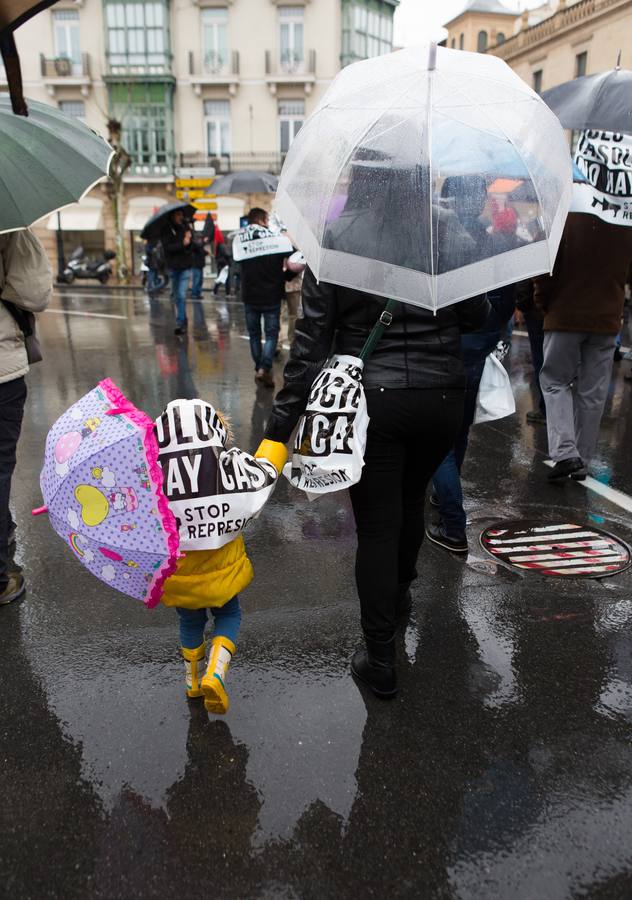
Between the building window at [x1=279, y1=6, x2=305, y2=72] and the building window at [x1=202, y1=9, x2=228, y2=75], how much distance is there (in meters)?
2.76

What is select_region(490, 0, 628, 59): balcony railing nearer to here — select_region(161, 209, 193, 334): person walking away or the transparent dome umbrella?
select_region(161, 209, 193, 334): person walking away

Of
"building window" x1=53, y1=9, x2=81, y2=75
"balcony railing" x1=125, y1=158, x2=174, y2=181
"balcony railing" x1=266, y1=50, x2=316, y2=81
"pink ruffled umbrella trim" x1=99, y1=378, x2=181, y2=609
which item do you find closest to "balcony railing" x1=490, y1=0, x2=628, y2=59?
"balcony railing" x1=266, y1=50, x2=316, y2=81

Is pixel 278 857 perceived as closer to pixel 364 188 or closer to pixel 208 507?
pixel 208 507

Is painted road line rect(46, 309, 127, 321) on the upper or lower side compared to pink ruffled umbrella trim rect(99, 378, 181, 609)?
lower

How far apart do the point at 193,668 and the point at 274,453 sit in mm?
903

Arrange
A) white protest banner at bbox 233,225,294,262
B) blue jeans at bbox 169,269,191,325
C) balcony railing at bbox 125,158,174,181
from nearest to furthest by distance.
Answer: white protest banner at bbox 233,225,294,262 → blue jeans at bbox 169,269,191,325 → balcony railing at bbox 125,158,174,181

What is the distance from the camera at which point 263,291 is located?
8.07 m

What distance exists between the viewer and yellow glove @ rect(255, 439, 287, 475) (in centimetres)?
257

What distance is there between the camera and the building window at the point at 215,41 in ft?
115

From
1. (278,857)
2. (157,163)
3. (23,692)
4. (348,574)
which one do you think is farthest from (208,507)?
(157,163)

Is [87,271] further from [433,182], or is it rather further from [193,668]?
[433,182]

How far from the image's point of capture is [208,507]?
92.0 inches

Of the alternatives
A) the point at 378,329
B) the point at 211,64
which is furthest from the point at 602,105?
the point at 211,64

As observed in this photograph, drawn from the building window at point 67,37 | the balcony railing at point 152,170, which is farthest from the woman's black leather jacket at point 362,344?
the building window at point 67,37
